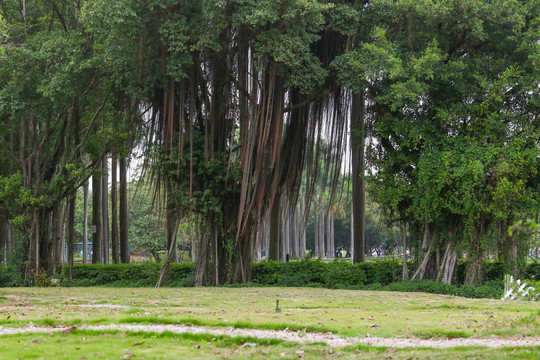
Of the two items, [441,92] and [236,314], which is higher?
[441,92]

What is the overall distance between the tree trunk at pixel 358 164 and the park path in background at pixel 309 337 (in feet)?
31.9

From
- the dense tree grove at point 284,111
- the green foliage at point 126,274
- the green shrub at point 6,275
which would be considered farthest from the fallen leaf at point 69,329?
the green shrub at point 6,275

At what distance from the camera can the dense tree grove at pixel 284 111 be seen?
14.2 m

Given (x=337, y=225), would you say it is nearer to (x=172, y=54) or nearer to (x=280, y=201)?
(x=280, y=201)

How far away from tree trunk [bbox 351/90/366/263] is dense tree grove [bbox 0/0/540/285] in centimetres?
7

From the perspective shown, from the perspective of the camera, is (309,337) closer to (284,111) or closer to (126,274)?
(284,111)

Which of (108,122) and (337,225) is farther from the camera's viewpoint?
(337,225)

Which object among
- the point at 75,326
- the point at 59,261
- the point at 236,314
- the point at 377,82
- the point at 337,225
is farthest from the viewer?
the point at 337,225

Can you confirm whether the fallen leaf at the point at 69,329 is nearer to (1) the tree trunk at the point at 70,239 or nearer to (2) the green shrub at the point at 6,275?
(1) the tree trunk at the point at 70,239

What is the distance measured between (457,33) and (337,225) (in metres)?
42.7

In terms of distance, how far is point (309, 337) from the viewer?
6.29m

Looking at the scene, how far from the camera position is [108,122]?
19109 mm

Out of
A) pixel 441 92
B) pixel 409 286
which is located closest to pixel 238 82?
pixel 441 92

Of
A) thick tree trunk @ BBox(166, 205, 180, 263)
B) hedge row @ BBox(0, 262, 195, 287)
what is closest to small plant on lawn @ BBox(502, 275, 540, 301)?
thick tree trunk @ BBox(166, 205, 180, 263)
